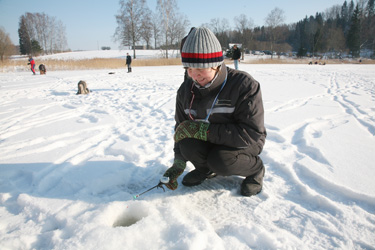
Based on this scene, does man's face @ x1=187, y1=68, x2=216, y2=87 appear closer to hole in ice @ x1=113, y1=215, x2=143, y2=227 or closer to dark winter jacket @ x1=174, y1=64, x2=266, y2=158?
dark winter jacket @ x1=174, y1=64, x2=266, y2=158

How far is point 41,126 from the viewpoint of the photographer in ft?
11.2

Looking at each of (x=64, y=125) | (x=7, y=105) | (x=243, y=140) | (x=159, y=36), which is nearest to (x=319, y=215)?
(x=243, y=140)

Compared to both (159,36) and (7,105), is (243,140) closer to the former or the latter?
(7,105)

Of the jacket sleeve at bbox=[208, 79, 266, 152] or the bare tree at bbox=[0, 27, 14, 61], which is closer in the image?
the jacket sleeve at bbox=[208, 79, 266, 152]

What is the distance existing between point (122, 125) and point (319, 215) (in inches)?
111

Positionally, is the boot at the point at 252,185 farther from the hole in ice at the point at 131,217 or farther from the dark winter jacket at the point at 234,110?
the hole in ice at the point at 131,217

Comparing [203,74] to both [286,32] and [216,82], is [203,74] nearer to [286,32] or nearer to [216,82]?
[216,82]

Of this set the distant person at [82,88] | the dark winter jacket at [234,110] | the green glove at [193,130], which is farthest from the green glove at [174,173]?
the distant person at [82,88]

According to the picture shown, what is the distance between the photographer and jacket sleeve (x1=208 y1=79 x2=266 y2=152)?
1.47 meters

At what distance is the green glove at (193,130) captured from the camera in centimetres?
153

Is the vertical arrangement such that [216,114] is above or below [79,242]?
above

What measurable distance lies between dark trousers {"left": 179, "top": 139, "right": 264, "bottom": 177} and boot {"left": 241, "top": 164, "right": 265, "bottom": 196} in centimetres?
3

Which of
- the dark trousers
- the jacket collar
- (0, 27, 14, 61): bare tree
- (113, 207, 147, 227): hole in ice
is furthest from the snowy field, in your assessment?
(0, 27, 14, 61): bare tree

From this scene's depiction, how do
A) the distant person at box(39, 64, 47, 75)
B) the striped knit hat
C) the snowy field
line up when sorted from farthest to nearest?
the distant person at box(39, 64, 47, 75) < the striped knit hat < the snowy field
